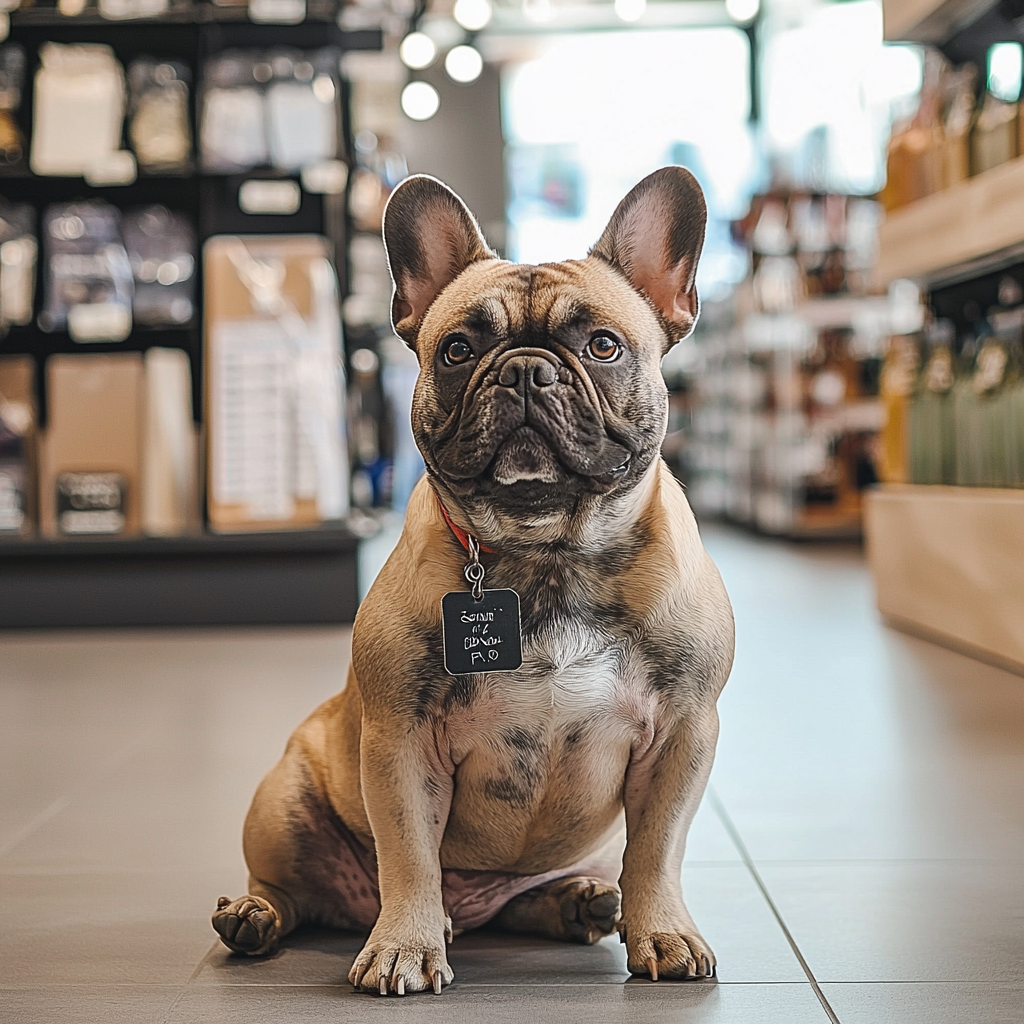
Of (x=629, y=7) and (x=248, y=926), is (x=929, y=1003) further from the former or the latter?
(x=629, y=7)

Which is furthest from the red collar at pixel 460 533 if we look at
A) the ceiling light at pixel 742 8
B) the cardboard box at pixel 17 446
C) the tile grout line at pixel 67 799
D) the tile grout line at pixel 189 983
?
the ceiling light at pixel 742 8

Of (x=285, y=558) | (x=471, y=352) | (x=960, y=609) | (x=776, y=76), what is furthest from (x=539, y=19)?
(x=471, y=352)

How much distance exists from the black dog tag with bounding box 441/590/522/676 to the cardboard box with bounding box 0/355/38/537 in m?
3.79

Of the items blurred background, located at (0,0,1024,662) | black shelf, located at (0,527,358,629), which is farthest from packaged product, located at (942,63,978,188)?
black shelf, located at (0,527,358,629)

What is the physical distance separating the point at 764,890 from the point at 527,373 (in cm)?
92

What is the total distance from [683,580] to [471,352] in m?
0.35

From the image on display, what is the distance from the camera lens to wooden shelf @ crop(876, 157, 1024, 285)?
3609 millimetres

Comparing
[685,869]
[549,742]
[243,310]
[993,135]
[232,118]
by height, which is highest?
[232,118]

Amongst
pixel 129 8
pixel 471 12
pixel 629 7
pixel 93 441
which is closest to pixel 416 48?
pixel 471 12

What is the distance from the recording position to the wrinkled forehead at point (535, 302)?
146 centimetres

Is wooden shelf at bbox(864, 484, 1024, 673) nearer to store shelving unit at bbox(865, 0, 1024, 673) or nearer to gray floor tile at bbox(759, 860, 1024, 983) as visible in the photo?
store shelving unit at bbox(865, 0, 1024, 673)

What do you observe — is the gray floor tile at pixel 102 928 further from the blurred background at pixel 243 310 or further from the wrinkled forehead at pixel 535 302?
the blurred background at pixel 243 310

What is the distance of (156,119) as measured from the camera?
198 inches

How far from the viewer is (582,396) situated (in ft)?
4.71
